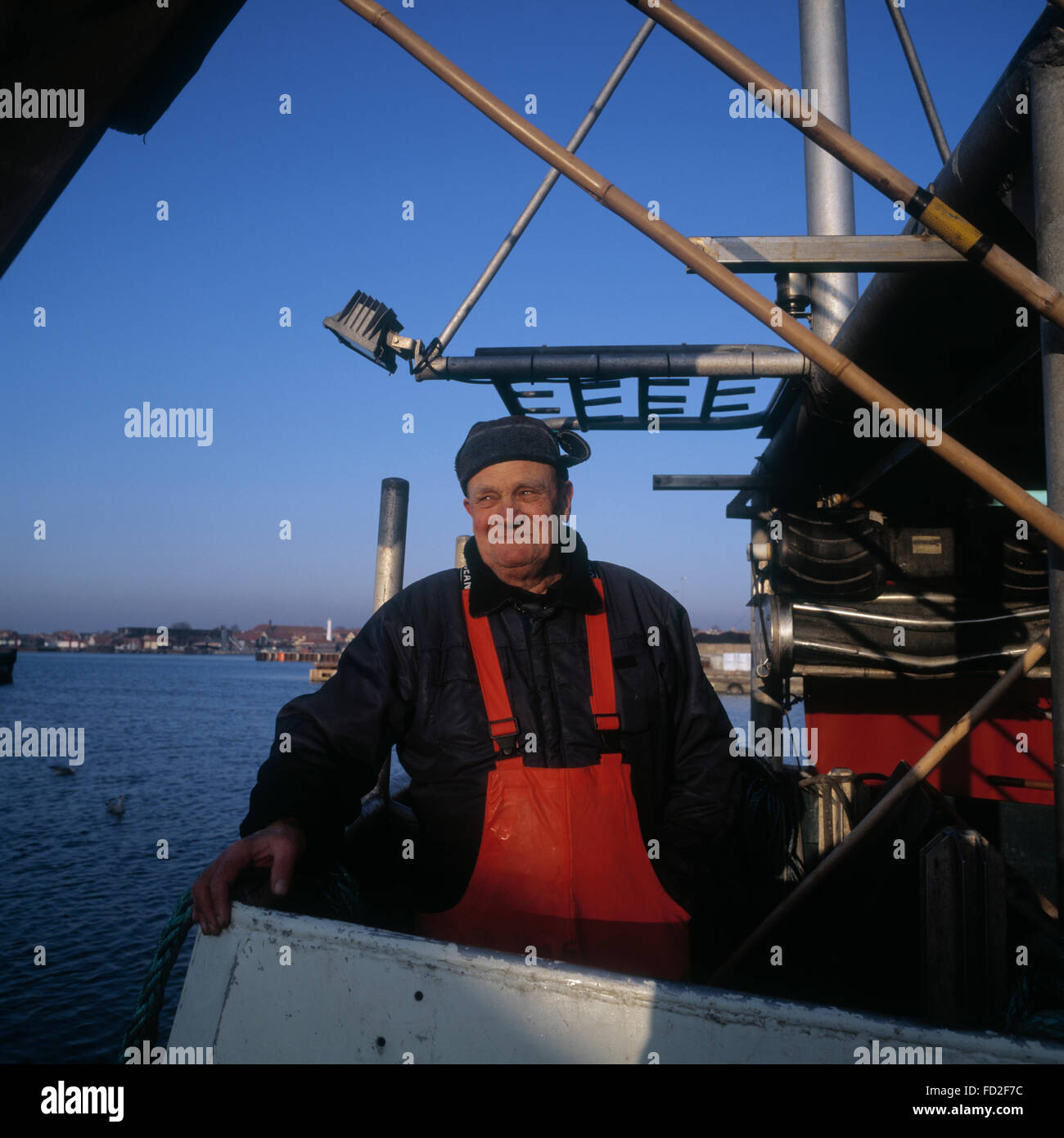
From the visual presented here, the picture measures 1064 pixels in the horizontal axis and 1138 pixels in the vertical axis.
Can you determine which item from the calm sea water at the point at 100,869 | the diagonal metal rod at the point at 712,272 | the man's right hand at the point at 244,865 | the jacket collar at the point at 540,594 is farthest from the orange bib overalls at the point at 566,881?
the calm sea water at the point at 100,869

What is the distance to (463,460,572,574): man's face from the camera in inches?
114

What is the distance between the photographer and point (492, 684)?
8.80ft

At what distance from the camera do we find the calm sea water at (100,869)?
10617 millimetres

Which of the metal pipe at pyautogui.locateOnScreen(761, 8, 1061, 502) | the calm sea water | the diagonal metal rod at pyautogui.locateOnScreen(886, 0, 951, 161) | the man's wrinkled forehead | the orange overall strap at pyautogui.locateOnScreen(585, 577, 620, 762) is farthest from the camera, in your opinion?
the calm sea water

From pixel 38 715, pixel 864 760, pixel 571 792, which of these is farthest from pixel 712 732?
pixel 38 715

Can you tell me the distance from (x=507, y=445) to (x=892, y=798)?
2176mm

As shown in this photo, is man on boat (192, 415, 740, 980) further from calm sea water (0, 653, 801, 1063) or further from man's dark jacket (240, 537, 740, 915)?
calm sea water (0, 653, 801, 1063)

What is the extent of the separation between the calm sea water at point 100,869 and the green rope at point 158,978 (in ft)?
10.1

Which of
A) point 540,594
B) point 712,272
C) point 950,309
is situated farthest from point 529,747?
point 950,309

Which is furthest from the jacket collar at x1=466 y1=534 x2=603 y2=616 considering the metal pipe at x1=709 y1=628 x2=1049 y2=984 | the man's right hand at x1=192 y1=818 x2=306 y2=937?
the metal pipe at x1=709 y1=628 x2=1049 y2=984

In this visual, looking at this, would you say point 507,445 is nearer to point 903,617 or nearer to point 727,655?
point 903,617

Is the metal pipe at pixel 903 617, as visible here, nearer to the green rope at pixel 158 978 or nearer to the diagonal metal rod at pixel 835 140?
the diagonal metal rod at pixel 835 140

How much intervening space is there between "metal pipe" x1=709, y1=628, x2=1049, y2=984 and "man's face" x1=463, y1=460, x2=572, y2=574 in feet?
5.60

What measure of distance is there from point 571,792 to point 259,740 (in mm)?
47029
